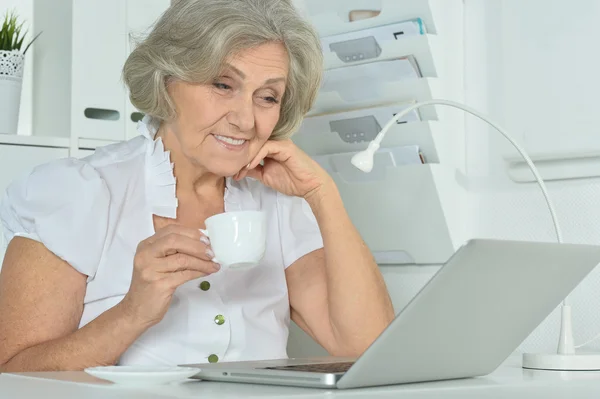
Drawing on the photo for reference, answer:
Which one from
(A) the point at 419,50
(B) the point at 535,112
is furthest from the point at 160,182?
(B) the point at 535,112

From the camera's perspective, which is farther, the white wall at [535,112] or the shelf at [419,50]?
the shelf at [419,50]

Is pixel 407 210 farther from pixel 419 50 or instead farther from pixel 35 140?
pixel 35 140

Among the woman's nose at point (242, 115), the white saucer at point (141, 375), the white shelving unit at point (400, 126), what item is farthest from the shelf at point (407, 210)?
the white saucer at point (141, 375)

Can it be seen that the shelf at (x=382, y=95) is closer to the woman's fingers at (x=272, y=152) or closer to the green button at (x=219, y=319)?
the woman's fingers at (x=272, y=152)

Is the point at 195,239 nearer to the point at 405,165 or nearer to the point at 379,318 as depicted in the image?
the point at 379,318

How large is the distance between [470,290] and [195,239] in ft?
1.44

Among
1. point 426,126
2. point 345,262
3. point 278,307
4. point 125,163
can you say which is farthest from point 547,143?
point 125,163

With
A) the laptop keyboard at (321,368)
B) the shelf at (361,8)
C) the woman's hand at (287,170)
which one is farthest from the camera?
the shelf at (361,8)

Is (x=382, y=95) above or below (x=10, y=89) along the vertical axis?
below

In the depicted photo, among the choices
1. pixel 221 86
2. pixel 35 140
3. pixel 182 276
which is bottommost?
pixel 182 276

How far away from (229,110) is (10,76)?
0.77 meters

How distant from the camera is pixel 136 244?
1.64 meters

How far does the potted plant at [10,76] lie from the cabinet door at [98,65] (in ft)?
0.45

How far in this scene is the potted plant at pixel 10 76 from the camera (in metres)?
2.12
